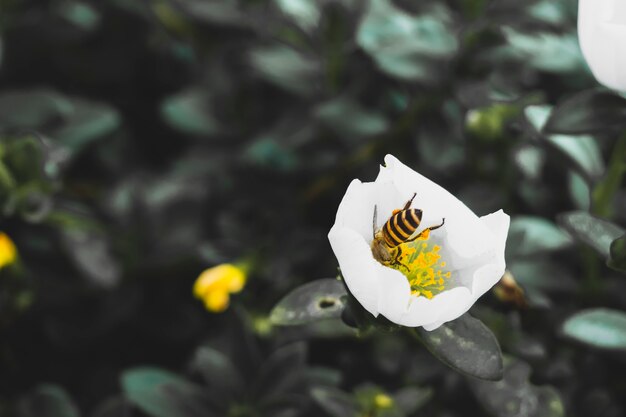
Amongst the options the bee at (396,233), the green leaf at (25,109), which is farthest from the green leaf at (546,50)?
the green leaf at (25,109)

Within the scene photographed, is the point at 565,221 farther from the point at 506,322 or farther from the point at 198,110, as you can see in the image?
the point at 198,110

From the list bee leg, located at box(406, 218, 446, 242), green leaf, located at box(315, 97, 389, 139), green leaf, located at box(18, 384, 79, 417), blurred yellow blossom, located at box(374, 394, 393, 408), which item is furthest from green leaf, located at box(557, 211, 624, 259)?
green leaf, located at box(18, 384, 79, 417)

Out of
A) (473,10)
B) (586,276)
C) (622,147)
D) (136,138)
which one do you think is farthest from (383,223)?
(136,138)

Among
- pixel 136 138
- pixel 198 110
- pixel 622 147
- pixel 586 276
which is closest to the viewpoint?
pixel 622 147

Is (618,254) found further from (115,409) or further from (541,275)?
(115,409)

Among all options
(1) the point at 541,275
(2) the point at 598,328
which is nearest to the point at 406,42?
(1) the point at 541,275

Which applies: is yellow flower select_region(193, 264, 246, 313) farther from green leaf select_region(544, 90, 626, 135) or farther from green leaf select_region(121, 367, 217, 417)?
green leaf select_region(544, 90, 626, 135)

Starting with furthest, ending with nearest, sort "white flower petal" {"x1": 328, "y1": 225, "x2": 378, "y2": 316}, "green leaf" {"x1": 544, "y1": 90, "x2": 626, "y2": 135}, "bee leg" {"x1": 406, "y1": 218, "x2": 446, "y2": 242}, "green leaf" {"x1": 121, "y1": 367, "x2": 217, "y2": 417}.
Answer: "green leaf" {"x1": 121, "y1": 367, "x2": 217, "y2": 417}
"green leaf" {"x1": 544, "y1": 90, "x2": 626, "y2": 135}
"bee leg" {"x1": 406, "y1": 218, "x2": 446, "y2": 242}
"white flower petal" {"x1": 328, "y1": 225, "x2": 378, "y2": 316}
